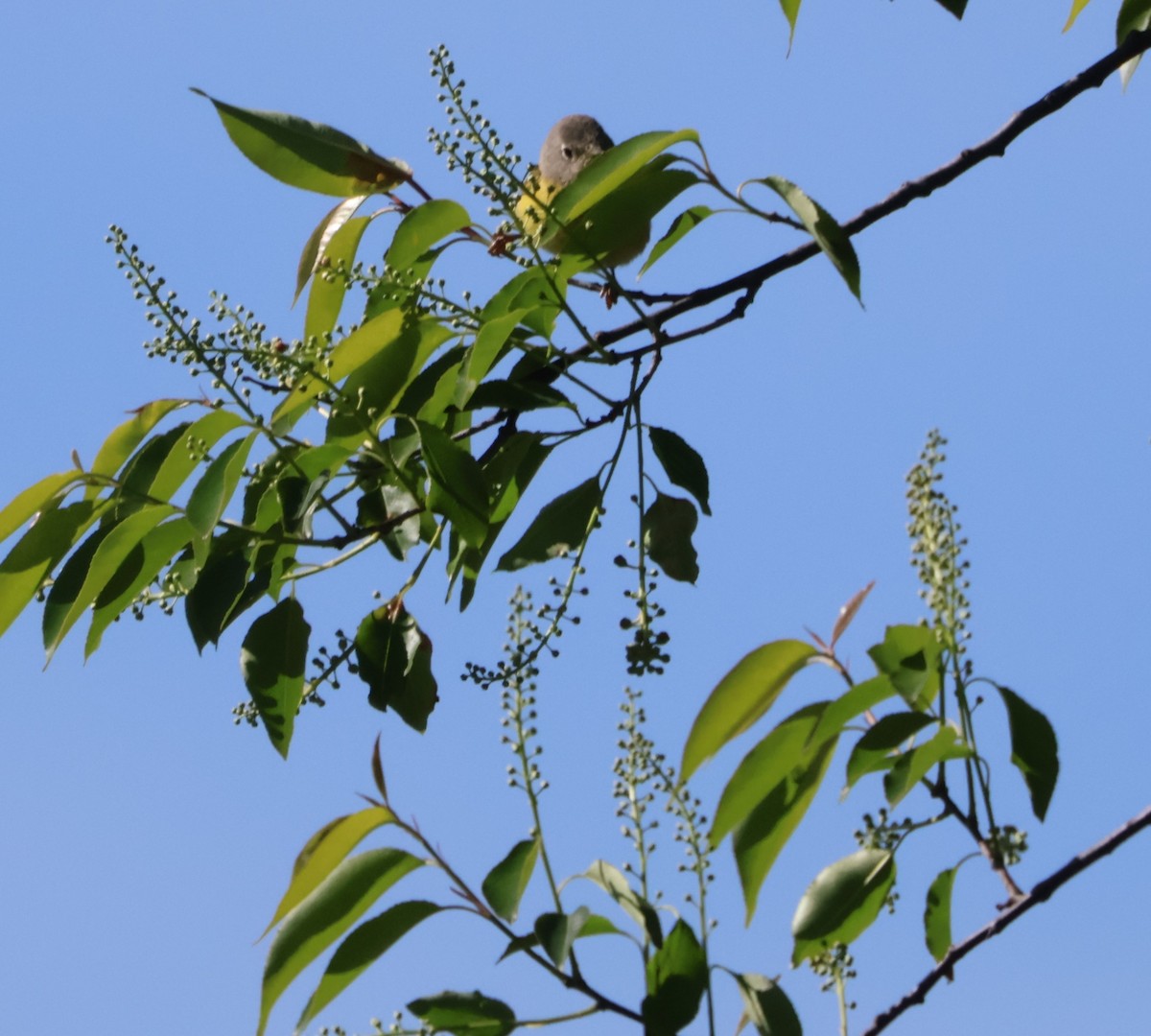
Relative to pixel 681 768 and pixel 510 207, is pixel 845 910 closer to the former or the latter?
pixel 681 768

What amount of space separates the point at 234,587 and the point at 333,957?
19.1 inches

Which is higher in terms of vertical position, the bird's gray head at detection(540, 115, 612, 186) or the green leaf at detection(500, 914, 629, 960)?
the bird's gray head at detection(540, 115, 612, 186)

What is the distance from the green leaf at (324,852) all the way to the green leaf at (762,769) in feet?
1.15

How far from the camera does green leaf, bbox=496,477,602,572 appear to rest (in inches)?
68.2

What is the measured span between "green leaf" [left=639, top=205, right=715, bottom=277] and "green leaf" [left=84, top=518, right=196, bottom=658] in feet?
2.08

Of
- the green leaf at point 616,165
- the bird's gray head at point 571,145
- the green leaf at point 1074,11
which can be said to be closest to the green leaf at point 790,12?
the green leaf at point 616,165

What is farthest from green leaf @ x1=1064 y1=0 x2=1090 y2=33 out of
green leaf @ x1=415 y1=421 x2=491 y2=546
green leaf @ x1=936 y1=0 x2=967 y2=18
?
green leaf @ x1=415 y1=421 x2=491 y2=546

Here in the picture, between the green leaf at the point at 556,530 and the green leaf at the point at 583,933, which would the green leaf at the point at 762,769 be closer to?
the green leaf at the point at 583,933

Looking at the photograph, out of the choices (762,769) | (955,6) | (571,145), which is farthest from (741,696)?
(571,145)

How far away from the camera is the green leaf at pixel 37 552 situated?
183 cm

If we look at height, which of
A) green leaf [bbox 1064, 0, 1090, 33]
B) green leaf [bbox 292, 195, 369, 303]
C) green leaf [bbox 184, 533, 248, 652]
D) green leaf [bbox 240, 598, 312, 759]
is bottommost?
green leaf [bbox 240, 598, 312, 759]

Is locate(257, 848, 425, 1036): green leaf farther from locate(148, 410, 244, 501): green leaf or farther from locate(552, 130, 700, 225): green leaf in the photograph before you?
locate(552, 130, 700, 225): green leaf

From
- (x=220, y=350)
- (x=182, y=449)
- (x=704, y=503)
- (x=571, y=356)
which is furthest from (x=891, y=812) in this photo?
(x=182, y=449)

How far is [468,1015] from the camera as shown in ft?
4.35
